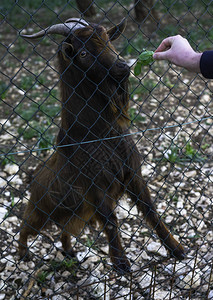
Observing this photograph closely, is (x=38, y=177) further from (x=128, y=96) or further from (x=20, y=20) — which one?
(x=20, y=20)

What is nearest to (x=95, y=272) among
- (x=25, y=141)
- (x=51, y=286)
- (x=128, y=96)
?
(x=51, y=286)

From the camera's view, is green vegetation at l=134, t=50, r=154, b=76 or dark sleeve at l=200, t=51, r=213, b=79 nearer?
dark sleeve at l=200, t=51, r=213, b=79

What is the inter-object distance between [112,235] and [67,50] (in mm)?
1572

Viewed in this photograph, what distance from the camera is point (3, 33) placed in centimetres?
884

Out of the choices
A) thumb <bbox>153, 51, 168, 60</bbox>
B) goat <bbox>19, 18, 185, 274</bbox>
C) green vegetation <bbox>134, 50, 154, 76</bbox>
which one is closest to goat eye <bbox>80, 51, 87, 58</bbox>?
goat <bbox>19, 18, 185, 274</bbox>

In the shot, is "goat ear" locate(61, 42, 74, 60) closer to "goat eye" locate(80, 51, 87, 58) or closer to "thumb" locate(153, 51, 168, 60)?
"goat eye" locate(80, 51, 87, 58)

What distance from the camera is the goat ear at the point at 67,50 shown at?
9.46 feet

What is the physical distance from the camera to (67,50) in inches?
117

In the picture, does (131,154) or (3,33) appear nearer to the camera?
(131,154)

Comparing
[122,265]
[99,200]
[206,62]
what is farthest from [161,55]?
[122,265]

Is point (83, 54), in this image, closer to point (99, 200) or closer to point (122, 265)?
point (99, 200)

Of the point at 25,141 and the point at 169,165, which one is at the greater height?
the point at 25,141

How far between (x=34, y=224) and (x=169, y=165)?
184 cm

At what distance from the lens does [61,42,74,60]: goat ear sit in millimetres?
2883
